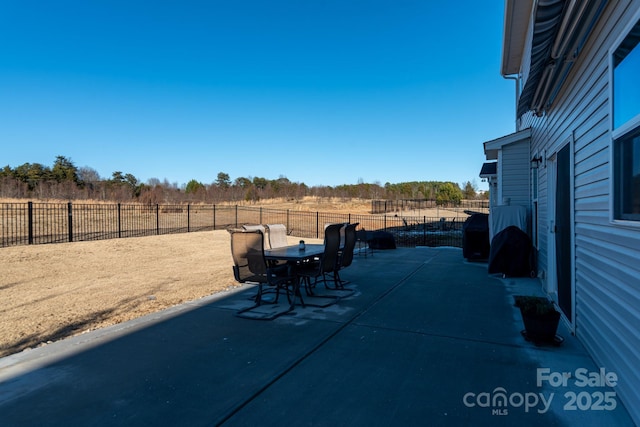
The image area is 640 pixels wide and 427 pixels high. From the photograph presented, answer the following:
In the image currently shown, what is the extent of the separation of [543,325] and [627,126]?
1.97 m

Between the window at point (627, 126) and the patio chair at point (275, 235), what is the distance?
211 inches

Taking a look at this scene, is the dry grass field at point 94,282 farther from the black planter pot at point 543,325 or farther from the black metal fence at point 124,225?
the black planter pot at point 543,325

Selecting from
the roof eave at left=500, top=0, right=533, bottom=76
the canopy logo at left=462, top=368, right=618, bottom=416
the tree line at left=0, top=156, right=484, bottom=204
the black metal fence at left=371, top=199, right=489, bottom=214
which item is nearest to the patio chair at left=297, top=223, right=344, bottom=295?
the canopy logo at left=462, top=368, right=618, bottom=416

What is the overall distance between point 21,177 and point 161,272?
40392 mm

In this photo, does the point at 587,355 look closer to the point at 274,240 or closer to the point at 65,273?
the point at 274,240

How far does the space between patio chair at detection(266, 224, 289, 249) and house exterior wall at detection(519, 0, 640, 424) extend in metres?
4.84

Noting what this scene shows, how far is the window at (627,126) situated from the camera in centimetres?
225

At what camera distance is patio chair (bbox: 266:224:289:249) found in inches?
277

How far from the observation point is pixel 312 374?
117 inches

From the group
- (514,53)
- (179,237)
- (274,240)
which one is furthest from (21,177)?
(514,53)

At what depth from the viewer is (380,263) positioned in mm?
8805

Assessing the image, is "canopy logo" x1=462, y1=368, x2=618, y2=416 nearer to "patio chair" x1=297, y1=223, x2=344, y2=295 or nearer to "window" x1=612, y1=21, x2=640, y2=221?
"window" x1=612, y1=21, x2=640, y2=221

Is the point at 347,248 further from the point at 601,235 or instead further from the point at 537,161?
the point at 537,161

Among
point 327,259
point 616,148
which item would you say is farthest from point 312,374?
point 616,148
